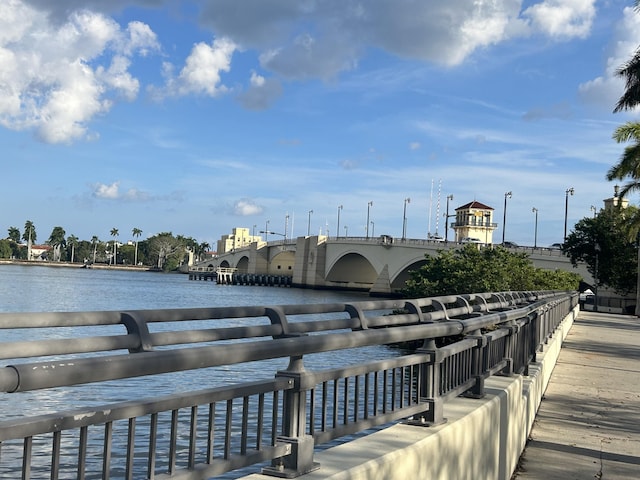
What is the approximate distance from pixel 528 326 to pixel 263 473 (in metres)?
7.38

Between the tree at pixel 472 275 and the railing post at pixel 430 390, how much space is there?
106ft

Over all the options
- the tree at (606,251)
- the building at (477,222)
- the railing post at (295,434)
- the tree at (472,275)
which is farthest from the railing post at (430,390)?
the building at (477,222)

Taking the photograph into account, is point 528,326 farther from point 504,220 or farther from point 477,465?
point 504,220

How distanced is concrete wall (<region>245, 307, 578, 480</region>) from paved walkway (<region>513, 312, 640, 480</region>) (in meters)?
0.44

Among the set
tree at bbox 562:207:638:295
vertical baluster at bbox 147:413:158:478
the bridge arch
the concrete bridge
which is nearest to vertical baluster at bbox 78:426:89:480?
vertical baluster at bbox 147:413:158:478

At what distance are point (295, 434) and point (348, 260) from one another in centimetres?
11176

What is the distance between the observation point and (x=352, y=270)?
4705 inches

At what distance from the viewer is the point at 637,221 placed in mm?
45062

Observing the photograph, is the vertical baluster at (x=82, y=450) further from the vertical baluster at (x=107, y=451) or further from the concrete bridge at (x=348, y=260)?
the concrete bridge at (x=348, y=260)

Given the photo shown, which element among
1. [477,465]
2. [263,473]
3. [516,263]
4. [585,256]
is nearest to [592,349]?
[477,465]

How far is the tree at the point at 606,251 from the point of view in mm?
62062

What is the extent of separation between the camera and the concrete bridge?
8306 centimetres

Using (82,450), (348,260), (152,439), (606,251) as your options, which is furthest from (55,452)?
(348,260)

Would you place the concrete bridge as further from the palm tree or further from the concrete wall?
the concrete wall
